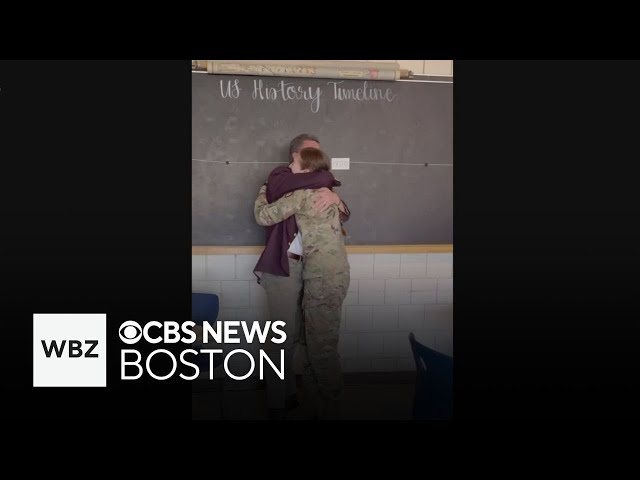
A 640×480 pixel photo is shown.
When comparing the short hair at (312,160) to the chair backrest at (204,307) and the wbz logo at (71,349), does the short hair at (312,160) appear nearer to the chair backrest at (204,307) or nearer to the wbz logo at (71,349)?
the chair backrest at (204,307)

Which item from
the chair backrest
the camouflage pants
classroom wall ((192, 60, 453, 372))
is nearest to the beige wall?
classroom wall ((192, 60, 453, 372))

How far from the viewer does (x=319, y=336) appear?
2305mm

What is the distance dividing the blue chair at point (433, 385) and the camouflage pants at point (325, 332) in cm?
78

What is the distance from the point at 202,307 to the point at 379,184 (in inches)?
51.7

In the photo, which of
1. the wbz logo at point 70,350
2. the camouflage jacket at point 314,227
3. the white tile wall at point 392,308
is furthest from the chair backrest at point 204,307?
the wbz logo at point 70,350

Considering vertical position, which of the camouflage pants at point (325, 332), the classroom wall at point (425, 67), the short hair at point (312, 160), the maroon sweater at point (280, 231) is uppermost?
the classroom wall at point (425, 67)

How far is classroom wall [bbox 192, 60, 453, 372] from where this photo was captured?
9.68 feet

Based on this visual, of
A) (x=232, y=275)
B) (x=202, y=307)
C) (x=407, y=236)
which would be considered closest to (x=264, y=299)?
(x=232, y=275)

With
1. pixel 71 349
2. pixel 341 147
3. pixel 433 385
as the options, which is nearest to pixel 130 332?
pixel 71 349

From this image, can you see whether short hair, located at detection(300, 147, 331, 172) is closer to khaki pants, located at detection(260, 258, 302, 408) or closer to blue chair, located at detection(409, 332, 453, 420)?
khaki pants, located at detection(260, 258, 302, 408)

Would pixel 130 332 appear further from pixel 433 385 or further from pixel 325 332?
pixel 325 332

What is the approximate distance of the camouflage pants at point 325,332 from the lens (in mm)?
2289

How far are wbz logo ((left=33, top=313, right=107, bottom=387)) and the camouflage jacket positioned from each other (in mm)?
1069

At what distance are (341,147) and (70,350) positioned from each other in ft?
6.34
